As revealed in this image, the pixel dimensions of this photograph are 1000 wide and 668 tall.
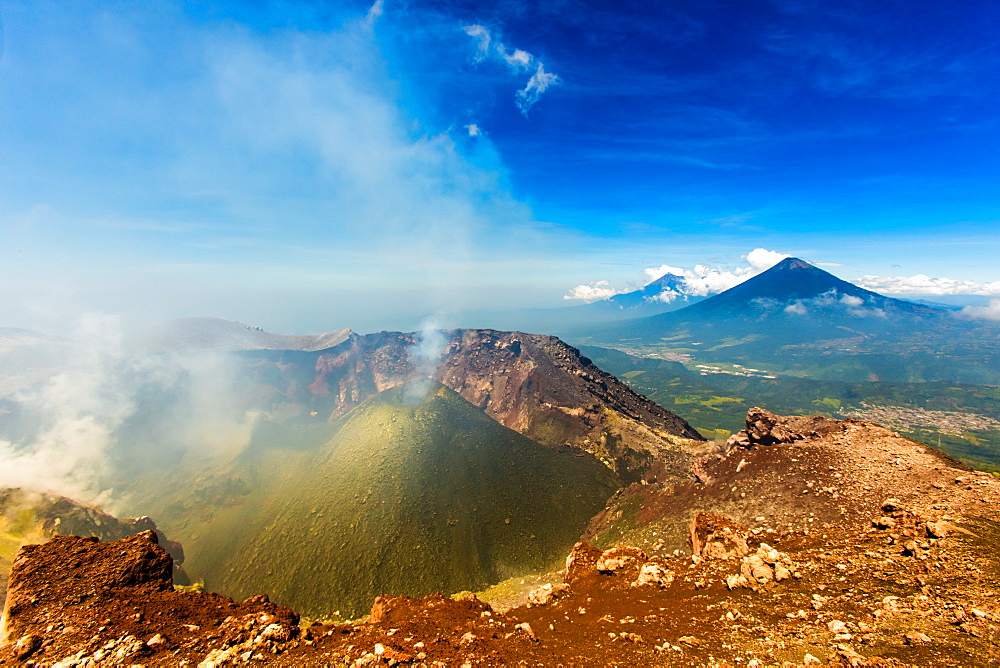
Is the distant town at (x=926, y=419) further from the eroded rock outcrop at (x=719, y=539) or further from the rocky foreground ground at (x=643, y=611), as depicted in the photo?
the rocky foreground ground at (x=643, y=611)

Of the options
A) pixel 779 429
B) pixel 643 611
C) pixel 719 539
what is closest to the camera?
pixel 643 611

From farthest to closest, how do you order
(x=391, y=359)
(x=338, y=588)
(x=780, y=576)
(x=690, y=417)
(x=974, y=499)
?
Result: (x=690, y=417)
(x=391, y=359)
(x=338, y=588)
(x=974, y=499)
(x=780, y=576)

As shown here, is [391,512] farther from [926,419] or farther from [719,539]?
[926,419]

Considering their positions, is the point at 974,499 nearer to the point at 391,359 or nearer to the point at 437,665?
the point at 437,665

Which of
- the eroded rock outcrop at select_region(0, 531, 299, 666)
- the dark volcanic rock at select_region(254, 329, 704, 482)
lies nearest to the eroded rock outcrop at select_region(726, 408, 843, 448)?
the dark volcanic rock at select_region(254, 329, 704, 482)

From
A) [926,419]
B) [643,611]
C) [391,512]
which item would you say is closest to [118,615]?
[643,611]

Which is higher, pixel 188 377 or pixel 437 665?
pixel 437 665

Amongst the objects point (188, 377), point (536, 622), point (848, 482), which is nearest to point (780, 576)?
point (536, 622)
